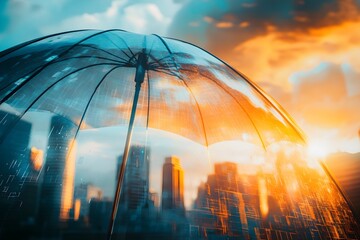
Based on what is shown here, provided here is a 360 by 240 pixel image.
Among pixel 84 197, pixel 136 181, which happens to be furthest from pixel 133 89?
pixel 84 197

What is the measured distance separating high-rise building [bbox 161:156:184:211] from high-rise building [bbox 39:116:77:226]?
105cm

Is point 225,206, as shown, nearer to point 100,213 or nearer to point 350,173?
point 100,213

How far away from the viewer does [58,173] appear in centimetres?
244

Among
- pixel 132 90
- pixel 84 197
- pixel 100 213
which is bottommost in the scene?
pixel 100 213

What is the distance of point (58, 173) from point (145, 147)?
0.95 metres

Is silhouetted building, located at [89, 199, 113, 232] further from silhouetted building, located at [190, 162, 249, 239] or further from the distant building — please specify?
silhouetted building, located at [190, 162, 249, 239]

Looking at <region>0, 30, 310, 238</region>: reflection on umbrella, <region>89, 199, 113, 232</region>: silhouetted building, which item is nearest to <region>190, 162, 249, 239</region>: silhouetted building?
Result: <region>0, 30, 310, 238</region>: reflection on umbrella

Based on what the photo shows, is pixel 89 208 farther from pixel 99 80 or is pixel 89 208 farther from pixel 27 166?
pixel 99 80

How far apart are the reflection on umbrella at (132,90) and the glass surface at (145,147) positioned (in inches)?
0.5

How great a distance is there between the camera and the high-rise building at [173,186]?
2.64 m

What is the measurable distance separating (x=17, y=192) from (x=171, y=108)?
1.89m

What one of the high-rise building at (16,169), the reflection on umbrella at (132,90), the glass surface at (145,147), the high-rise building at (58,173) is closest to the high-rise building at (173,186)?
the glass surface at (145,147)

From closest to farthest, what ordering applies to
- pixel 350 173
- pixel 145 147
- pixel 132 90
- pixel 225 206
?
pixel 225 206 → pixel 132 90 → pixel 145 147 → pixel 350 173

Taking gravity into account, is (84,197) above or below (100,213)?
above
